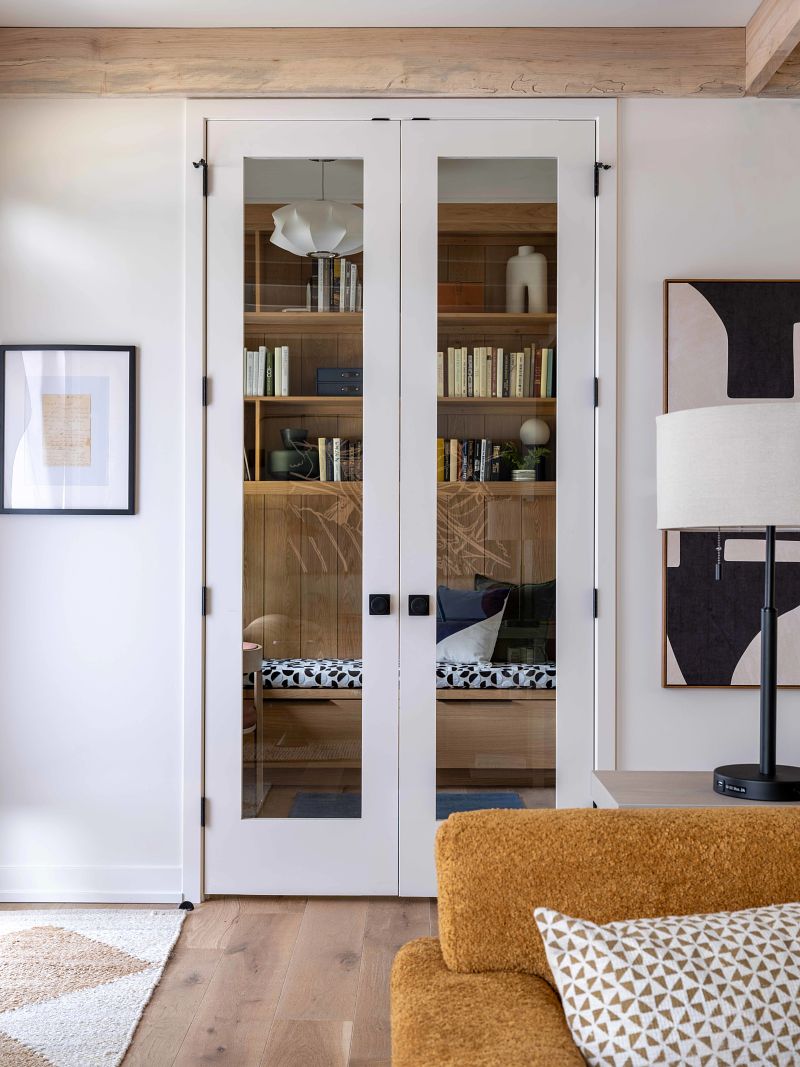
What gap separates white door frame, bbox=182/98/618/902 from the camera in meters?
2.97

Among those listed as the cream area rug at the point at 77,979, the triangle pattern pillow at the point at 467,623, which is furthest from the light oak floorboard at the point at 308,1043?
the triangle pattern pillow at the point at 467,623

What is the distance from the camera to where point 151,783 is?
3025 millimetres

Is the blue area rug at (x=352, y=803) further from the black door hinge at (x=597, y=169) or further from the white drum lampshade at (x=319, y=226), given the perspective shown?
the black door hinge at (x=597, y=169)

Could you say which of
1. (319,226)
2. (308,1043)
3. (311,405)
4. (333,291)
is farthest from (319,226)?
(308,1043)

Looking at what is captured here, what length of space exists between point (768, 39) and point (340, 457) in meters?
1.84

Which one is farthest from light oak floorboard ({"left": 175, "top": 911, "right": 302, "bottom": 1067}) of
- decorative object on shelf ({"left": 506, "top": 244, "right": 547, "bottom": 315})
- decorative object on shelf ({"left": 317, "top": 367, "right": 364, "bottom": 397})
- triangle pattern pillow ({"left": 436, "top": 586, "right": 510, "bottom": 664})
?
decorative object on shelf ({"left": 506, "top": 244, "right": 547, "bottom": 315})

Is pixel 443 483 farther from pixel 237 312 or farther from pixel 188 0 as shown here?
pixel 188 0

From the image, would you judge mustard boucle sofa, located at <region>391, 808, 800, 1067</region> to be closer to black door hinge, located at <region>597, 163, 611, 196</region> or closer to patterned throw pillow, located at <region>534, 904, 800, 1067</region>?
patterned throw pillow, located at <region>534, 904, 800, 1067</region>

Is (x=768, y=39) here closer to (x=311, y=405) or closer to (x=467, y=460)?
(x=467, y=460)

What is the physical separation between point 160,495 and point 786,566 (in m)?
2.10

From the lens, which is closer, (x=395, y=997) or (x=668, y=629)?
(x=395, y=997)

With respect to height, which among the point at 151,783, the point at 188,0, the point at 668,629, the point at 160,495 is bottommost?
the point at 151,783

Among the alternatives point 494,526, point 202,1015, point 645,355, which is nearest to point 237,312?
point 494,526

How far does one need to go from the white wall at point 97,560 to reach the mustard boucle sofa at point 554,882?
1841 millimetres
